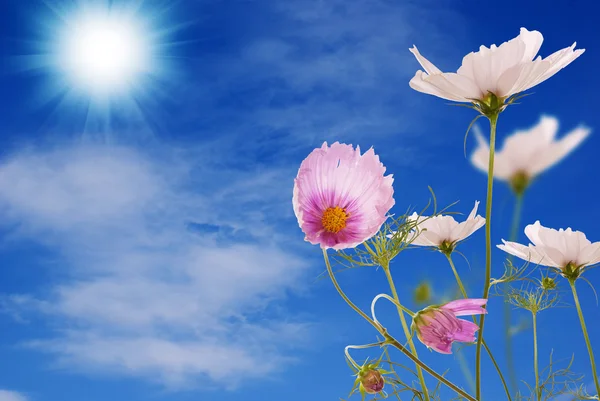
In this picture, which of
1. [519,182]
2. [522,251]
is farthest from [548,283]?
[519,182]

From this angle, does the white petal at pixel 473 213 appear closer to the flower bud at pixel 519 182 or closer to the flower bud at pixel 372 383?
the flower bud at pixel 519 182

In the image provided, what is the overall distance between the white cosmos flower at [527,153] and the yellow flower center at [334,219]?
28 centimetres

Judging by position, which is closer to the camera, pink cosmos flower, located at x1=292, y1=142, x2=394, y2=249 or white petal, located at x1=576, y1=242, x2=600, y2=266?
pink cosmos flower, located at x1=292, y1=142, x2=394, y2=249

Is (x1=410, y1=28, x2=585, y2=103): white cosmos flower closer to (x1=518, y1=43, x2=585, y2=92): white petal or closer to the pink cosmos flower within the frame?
(x1=518, y1=43, x2=585, y2=92): white petal

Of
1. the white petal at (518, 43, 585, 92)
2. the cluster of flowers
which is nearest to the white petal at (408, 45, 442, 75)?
the cluster of flowers

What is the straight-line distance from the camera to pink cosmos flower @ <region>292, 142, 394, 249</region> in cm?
82

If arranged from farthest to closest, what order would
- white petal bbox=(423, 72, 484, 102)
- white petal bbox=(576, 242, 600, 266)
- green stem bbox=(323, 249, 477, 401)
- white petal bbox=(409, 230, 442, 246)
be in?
white petal bbox=(576, 242, 600, 266) < white petal bbox=(409, 230, 442, 246) < white petal bbox=(423, 72, 484, 102) < green stem bbox=(323, 249, 477, 401)

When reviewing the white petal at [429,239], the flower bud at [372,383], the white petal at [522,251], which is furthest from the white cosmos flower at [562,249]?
the flower bud at [372,383]

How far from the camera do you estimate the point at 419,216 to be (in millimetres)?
1120

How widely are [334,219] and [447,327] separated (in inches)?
7.5

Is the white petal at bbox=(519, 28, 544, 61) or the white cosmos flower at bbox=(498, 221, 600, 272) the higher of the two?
the white petal at bbox=(519, 28, 544, 61)

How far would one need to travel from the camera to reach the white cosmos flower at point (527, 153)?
103 centimetres

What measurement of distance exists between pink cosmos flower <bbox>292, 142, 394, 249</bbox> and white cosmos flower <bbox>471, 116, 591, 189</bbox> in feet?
0.82

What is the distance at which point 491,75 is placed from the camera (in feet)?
3.17
